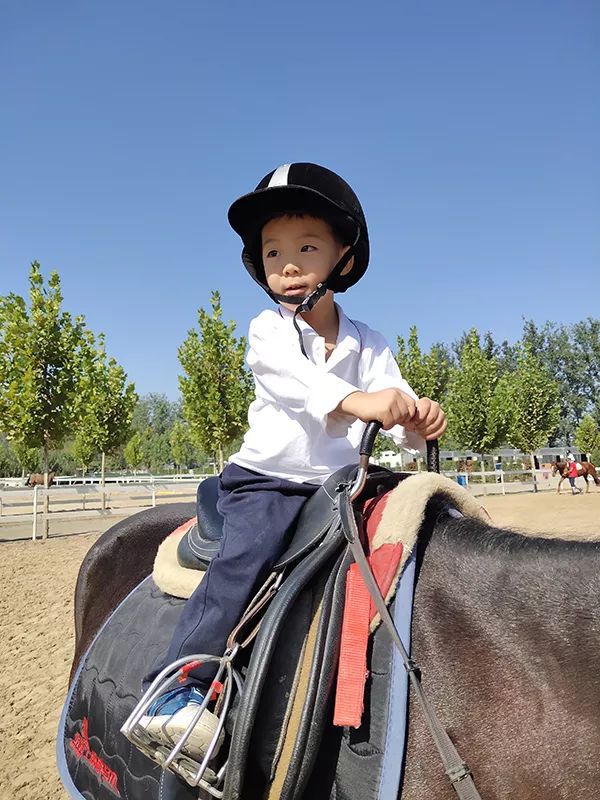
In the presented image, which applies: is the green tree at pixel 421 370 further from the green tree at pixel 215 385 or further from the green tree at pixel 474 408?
the green tree at pixel 215 385

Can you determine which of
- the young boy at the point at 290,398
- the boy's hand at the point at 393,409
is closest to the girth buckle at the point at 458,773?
the young boy at the point at 290,398

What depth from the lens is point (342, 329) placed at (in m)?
2.03

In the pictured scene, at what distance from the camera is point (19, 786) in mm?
3449

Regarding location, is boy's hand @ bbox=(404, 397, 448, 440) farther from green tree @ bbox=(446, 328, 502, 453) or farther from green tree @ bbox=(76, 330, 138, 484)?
green tree @ bbox=(446, 328, 502, 453)

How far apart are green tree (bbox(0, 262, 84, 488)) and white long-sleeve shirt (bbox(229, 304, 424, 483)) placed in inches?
502

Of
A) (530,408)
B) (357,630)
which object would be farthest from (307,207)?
(530,408)

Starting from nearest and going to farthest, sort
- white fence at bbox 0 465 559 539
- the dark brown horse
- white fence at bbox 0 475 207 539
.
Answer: the dark brown horse → white fence at bbox 0 475 207 539 → white fence at bbox 0 465 559 539

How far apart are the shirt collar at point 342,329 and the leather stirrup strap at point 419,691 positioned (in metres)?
0.62

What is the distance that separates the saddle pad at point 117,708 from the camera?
175 cm

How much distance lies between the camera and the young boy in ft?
5.07

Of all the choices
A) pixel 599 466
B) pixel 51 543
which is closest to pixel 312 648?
pixel 51 543

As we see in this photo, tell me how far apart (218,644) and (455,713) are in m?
0.61

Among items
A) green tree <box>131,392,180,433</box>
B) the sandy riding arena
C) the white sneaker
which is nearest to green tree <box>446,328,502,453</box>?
the sandy riding arena

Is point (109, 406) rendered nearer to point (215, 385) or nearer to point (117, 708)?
point (215, 385)
